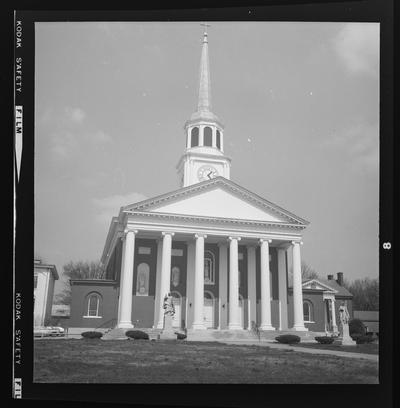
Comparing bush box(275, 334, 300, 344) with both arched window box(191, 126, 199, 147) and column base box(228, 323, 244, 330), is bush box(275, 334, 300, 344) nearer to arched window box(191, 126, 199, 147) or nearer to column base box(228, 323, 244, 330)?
column base box(228, 323, 244, 330)

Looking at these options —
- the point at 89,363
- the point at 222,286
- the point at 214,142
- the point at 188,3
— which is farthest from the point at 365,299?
the point at 214,142

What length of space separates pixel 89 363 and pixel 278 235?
514 inches

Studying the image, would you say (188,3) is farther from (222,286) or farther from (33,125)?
(222,286)

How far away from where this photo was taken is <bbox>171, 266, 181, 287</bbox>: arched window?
999 inches

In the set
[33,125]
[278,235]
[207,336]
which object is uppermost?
[33,125]

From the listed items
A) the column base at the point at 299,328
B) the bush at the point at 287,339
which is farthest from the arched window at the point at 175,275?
the column base at the point at 299,328

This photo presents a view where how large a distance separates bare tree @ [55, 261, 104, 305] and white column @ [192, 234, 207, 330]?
14.1 feet

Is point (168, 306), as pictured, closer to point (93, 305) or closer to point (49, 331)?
point (93, 305)

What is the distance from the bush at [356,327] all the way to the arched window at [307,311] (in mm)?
7099

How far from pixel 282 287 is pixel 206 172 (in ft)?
23.8

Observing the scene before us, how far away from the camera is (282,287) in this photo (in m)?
27.1

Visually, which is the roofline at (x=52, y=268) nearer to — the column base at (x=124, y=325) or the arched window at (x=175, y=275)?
the column base at (x=124, y=325)

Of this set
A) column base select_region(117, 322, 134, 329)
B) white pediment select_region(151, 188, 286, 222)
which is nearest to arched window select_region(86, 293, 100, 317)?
column base select_region(117, 322, 134, 329)
